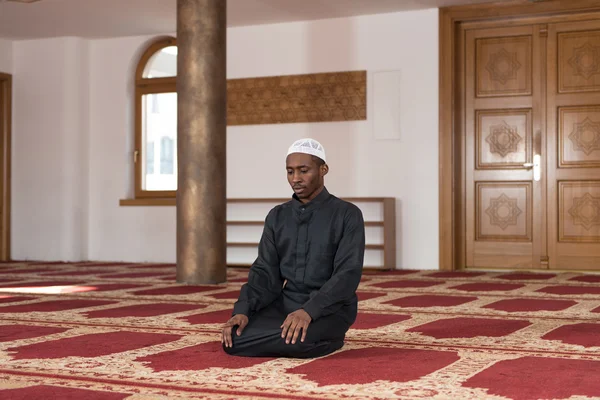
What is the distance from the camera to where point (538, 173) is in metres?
8.40

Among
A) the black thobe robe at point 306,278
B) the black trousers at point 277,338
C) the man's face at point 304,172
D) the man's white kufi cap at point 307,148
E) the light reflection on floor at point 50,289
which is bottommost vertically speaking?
the light reflection on floor at point 50,289

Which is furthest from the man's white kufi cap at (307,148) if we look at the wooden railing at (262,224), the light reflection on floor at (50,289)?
the wooden railing at (262,224)

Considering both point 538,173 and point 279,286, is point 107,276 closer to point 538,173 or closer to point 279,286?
point 538,173

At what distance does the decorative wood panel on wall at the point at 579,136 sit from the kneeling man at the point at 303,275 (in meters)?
5.35

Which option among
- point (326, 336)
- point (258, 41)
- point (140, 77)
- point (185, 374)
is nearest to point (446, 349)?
point (326, 336)

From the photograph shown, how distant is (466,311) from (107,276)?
12.7 feet

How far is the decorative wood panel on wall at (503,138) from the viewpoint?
8.47 metres

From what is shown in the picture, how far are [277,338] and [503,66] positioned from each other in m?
5.87

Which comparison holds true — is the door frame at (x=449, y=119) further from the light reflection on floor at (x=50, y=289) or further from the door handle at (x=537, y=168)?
the light reflection on floor at (x=50, y=289)

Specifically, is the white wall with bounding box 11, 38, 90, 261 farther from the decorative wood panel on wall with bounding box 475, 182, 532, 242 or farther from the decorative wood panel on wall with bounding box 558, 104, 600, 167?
the decorative wood panel on wall with bounding box 558, 104, 600, 167

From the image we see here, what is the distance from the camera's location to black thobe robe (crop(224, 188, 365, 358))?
10.9 ft

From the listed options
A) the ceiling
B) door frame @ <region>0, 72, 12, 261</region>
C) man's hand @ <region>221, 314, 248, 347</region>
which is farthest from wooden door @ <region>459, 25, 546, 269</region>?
man's hand @ <region>221, 314, 248, 347</region>

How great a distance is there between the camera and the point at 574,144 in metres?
8.30

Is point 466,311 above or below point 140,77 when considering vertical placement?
below
